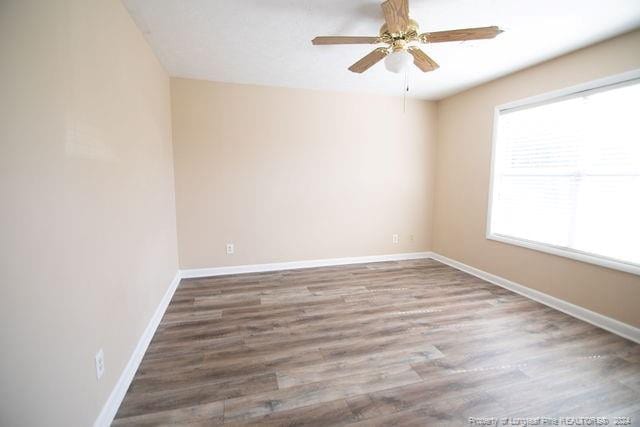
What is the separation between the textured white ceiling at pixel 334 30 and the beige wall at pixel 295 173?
0.50 m

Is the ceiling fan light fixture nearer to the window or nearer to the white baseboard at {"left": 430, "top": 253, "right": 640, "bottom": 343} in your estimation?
the window

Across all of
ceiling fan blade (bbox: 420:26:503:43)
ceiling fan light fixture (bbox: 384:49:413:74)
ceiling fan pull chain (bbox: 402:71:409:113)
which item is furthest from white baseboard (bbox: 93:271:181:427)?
ceiling fan pull chain (bbox: 402:71:409:113)

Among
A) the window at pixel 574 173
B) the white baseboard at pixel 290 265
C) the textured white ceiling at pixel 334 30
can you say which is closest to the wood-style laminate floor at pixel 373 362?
the white baseboard at pixel 290 265

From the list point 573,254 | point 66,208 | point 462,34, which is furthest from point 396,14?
point 573,254

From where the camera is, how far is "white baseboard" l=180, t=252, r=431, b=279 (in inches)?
135

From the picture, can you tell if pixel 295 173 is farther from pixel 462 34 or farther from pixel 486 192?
pixel 486 192

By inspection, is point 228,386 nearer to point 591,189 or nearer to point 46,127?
point 46,127

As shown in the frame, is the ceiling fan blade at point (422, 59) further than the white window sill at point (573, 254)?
No

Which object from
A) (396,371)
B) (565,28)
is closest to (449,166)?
(565,28)

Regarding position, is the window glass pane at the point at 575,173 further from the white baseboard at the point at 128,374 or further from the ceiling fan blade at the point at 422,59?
the white baseboard at the point at 128,374

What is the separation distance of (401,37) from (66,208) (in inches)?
84.4

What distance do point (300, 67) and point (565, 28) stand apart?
2289mm

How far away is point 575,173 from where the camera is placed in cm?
245

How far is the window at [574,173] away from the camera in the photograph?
83.7 inches
